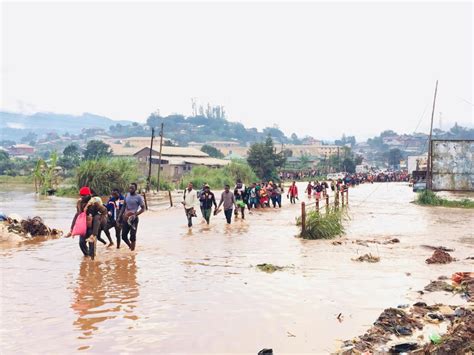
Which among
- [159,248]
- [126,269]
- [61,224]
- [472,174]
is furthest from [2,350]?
[472,174]

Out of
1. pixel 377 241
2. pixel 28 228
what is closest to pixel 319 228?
pixel 377 241

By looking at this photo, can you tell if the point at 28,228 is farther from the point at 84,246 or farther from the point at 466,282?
the point at 466,282

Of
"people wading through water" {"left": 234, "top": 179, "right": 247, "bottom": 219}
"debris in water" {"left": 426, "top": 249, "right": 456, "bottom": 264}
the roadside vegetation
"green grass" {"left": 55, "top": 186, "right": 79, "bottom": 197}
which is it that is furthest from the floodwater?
the roadside vegetation

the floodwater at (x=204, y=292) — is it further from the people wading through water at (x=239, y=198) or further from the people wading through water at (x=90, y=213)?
the people wading through water at (x=239, y=198)

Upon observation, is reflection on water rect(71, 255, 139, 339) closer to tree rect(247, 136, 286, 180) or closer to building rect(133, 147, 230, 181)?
building rect(133, 147, 230, 181)

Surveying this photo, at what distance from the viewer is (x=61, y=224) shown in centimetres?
2114

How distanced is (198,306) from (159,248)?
5970 millimetres

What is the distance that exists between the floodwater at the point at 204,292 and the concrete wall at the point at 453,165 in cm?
1506

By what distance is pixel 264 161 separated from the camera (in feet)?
230

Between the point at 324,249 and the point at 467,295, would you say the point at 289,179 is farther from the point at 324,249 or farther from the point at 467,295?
the point at 467,295

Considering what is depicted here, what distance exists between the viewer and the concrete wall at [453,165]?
3067 centimetres

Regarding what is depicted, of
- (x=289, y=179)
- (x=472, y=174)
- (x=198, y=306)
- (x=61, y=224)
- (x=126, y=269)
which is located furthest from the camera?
(x=289, y=179)

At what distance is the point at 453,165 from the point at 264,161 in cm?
4019

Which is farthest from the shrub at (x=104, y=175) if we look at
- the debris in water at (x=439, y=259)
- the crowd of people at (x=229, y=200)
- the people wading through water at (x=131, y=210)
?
the debris in water at (x=439, y=259)
